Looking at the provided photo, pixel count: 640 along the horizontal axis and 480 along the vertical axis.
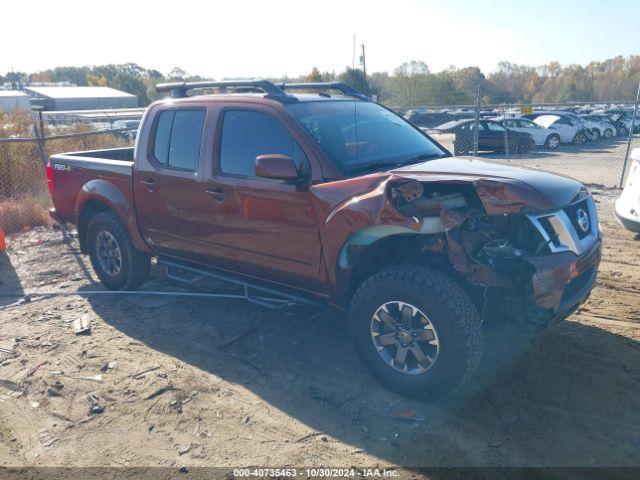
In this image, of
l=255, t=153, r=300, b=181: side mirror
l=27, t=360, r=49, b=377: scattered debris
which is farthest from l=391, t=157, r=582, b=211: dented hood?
l=27, t=360, r=49, b=377: scattered debris

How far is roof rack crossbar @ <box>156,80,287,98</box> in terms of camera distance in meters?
4.57

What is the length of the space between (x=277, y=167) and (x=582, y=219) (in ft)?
7.02

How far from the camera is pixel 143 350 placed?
473 cm

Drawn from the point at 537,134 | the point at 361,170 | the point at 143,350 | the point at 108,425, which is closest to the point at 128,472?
the point at 108,425

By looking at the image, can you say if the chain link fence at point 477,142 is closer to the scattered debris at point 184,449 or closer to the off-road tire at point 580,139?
the off-road tire at point 580,139

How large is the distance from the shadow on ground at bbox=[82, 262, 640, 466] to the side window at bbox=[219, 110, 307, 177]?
1.47m

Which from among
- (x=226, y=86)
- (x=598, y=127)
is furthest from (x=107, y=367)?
(x=598, y=127)

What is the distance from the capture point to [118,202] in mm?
5566

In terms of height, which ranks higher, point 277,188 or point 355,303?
point 277,188

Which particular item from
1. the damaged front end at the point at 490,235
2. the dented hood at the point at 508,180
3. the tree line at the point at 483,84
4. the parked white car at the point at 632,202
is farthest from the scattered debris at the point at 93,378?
the tree line at the point at 483,84

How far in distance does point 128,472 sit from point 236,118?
2747 millimetres

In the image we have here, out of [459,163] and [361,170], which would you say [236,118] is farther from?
[459,163]

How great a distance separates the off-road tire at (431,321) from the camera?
3.43 metres

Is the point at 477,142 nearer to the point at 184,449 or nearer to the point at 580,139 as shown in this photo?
the point at 184,449
